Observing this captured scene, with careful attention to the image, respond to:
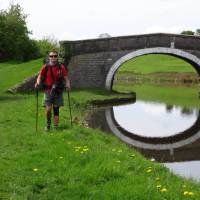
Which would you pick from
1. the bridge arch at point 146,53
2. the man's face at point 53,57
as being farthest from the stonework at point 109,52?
the man's face at point 53,57

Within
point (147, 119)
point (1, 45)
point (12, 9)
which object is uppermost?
point (12, 9)

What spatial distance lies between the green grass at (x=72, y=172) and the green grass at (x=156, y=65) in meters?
46.4

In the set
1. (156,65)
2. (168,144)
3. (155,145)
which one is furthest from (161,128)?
(156,65)

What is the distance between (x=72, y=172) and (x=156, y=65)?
58.7m

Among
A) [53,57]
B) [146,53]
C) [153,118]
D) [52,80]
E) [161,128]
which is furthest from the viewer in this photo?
[146,53]

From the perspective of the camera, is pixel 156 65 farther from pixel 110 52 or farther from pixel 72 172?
pixel 72 172

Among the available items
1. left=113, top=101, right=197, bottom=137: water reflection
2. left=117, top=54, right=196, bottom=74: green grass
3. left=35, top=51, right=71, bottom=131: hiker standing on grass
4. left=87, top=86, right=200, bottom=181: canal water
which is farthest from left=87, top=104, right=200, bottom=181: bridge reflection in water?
left=117, top=54, right=196, bottom=74: green grass

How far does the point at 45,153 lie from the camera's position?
9688mm

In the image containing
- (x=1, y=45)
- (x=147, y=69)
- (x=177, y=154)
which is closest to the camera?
(x=177, y=154)

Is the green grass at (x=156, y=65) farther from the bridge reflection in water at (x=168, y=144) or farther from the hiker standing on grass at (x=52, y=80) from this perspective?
the hiker standing on grass at (x=52, y=80)

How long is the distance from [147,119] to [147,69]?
134 feet

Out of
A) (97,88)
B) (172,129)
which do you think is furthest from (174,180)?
(97,88)

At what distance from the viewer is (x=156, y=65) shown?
6625 centimetres

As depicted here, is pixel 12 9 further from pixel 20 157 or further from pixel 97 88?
pixel 20 157
